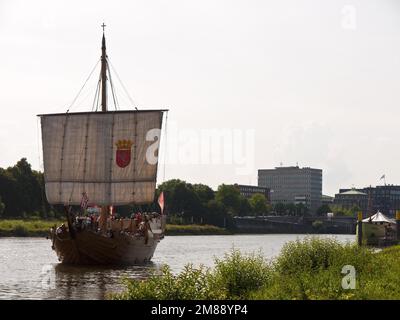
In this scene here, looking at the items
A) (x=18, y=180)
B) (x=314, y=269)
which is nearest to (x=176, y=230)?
(x=18, y=180)

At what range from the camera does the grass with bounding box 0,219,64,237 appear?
101500 mm

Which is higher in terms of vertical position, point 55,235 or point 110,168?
point 110,168

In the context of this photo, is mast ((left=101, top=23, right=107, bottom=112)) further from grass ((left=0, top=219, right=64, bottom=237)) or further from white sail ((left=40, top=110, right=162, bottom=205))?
grass ((left=0, top=219, right=64, bottom=237))

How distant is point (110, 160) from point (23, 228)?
4342 centimetres

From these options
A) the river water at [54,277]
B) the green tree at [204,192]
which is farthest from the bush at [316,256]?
the green tree at [204,192]

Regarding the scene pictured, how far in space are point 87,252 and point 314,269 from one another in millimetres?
28812

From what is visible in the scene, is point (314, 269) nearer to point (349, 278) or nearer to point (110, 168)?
point (349, 278)

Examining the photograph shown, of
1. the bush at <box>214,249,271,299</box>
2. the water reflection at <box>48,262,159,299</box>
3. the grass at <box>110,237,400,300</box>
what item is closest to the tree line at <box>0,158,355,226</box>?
the water reflection at <box>48,262,159,299</box>

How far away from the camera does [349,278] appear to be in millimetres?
25109

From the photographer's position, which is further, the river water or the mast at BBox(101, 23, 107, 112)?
the mast at BBox(101, 23, 107, 112)

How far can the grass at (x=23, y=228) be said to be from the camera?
101500mm

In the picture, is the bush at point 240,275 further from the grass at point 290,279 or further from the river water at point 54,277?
the river water at point 54,277

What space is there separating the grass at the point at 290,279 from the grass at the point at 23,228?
244ft

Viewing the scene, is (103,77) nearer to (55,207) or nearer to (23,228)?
(23,228)
